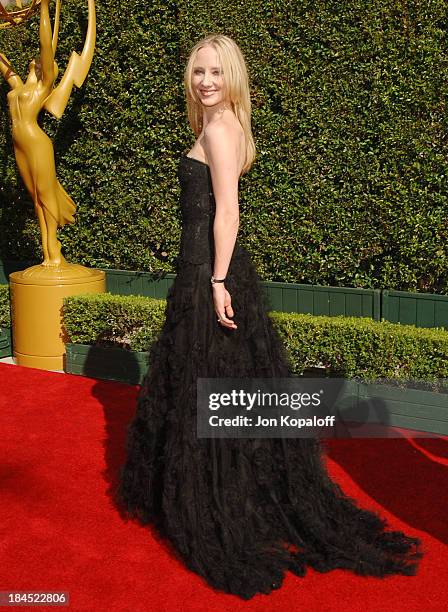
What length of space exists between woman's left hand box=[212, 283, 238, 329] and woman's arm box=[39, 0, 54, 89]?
4517 millimetres

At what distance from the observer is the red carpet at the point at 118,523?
2.92m

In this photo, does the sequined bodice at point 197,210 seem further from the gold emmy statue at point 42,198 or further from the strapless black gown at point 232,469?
the gold emmy statue at point 42,198

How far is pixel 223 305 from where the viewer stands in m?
3.20

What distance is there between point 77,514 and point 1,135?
249 inches

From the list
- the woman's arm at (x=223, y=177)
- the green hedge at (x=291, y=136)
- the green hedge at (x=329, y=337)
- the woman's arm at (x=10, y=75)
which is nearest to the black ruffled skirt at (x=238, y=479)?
the woman's arm at (x=223, y=177)

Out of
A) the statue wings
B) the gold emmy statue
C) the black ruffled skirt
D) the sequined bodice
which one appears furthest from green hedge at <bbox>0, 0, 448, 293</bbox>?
the sequined bodice

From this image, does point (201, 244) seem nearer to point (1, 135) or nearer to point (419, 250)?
point (419, 250)

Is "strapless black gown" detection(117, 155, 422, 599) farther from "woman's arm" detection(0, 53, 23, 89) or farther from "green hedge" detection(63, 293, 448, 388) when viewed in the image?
"woman's arm" detection(0, 53, 23, 89)

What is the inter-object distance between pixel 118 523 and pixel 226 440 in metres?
0.84

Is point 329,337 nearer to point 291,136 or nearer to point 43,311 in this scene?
point 291,136

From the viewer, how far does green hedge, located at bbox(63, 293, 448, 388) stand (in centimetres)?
517

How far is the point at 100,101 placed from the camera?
7836 mm

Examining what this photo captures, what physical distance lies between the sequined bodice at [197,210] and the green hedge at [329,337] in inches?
53.1

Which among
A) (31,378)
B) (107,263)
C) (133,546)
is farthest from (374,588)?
(107,263)
